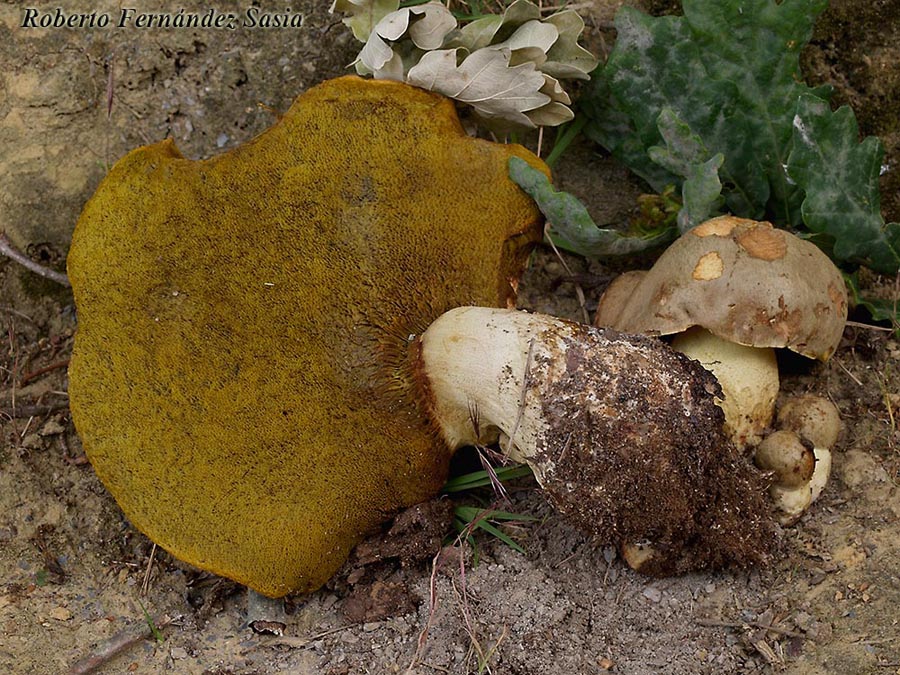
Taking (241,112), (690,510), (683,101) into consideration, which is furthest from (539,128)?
(690,510)

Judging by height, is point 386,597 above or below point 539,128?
below

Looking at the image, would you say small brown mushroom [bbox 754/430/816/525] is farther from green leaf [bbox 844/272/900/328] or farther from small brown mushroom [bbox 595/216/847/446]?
green leaf [bbox 844/272/900/328]

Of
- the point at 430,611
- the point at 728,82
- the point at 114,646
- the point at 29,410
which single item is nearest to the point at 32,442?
the point at 29,410

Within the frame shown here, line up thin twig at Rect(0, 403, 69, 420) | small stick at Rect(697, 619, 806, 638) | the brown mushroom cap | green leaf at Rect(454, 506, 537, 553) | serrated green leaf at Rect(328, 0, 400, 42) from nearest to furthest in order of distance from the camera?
small stick at Rect(697, 619, 806, 638) < the brown mushroom cap < green leaf at Rect(454, 506, 537, 553) < serrated green leaf at Rect(328, 0, 400, 42) < thin twig at Rect(0, 403, 69, 420)

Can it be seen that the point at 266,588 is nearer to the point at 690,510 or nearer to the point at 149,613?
the point at 149,613

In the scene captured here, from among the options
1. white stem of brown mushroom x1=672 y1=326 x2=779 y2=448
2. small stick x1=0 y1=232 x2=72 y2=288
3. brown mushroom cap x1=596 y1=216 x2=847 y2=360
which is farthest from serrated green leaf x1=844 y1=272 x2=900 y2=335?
small stick x1=0 y1=232 x2=72 y2=288

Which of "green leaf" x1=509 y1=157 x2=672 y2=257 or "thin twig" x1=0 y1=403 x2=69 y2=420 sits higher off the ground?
"green leaf" x1=509 y1=157 x2=672 y2=257
